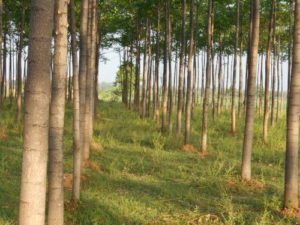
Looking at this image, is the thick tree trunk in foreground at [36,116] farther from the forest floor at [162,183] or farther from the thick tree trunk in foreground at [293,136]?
the thick tree trunk in foreground at [293,136]

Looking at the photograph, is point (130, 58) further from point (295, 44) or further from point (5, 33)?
point (295, 44)

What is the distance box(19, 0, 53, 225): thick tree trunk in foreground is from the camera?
8.28 ft

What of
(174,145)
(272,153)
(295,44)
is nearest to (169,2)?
(174,145)

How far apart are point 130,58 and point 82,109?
20.3 metres

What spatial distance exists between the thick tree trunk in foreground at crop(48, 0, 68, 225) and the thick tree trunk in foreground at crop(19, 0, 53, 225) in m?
1.78

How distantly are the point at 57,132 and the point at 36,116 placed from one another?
183 centimetres

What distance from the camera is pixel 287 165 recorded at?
22.9 feet

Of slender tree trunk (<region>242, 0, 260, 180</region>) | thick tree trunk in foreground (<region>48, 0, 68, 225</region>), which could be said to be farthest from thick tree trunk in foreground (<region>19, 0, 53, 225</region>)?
slender tree trunk (<region>242, 0, 260, 180</region>)

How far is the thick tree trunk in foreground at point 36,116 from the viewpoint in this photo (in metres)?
2.52

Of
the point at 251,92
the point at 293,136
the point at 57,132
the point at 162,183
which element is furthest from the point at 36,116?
the point at 251,92

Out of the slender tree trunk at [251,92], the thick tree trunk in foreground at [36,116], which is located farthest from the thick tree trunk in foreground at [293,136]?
the thick tree trunk in foreground at [36,116]

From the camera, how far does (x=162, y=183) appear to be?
894 cm

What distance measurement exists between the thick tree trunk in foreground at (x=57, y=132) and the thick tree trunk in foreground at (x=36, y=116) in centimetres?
178

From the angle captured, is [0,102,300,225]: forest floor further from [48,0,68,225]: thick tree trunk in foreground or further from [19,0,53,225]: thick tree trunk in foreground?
[19,0,53,225]: thick tree trunk in foreground
